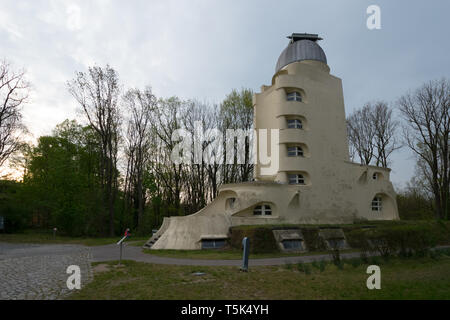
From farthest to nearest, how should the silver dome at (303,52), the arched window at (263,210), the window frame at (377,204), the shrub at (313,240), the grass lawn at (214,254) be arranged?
the silver dome at (303,52) < the window frame at (377,204) < the arched window at (263,210) < the shrub at (313,240) < the grass lawn at (214,254)

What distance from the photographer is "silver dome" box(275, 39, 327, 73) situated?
2742cm

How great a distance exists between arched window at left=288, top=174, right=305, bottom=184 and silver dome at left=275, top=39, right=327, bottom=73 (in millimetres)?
11750

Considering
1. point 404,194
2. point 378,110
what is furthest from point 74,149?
point 404,194

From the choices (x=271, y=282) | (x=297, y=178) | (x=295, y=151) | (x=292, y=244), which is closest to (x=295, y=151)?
(x=295, y=151)

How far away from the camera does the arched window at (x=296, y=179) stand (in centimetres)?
2402

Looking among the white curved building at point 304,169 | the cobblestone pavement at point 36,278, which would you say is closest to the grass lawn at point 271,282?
the cobblestone pavement at point 36,278

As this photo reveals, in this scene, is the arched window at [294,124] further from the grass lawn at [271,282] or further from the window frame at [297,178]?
the grass lawn at [271,282]

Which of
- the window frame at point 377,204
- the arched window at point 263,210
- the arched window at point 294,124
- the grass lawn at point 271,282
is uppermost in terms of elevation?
the arched window at point 294,124

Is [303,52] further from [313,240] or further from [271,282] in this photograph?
[271,282]

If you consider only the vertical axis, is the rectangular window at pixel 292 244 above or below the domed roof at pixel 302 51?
below

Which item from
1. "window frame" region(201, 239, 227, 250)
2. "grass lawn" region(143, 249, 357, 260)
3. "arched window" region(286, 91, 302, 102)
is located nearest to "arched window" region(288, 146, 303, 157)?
"arched window" region(286, 91, 302, 102)
